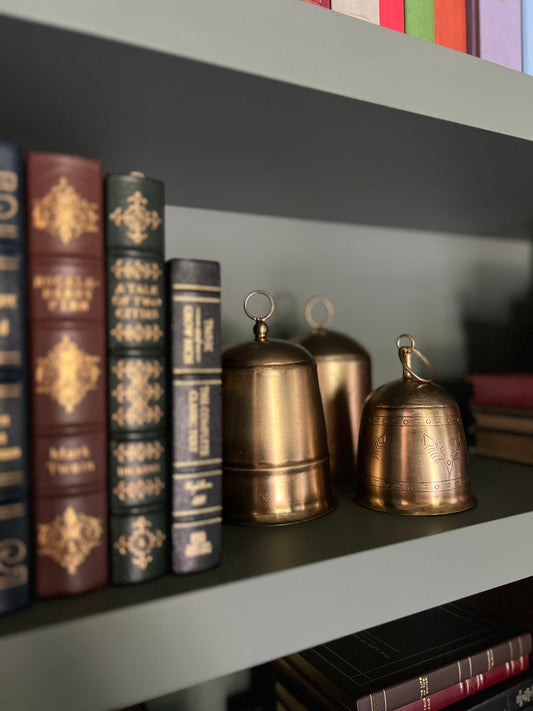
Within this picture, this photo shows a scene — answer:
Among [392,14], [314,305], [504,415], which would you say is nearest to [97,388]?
[392,14]

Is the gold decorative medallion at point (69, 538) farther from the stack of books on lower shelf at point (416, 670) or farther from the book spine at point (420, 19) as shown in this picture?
the book spine at point (420, 19)

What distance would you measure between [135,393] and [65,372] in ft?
0.16

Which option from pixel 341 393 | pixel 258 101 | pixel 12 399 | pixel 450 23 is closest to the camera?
pixel 12 399

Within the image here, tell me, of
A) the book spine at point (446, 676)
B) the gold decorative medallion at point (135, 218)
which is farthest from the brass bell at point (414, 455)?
the gold decorative medallion at point (135, 218)

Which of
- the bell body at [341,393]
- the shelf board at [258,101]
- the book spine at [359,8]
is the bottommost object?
the bell body at [341,393]

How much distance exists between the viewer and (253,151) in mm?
590

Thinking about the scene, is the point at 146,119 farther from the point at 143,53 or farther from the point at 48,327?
the point at 48,327

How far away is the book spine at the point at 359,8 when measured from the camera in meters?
0.48

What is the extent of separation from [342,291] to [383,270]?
0.09 meters

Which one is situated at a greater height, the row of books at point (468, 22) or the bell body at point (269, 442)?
the row of books at point (468, 22)

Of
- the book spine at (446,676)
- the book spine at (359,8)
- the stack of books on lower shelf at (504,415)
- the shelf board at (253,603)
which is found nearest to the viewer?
the shelf board at (253,603)

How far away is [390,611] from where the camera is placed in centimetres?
44

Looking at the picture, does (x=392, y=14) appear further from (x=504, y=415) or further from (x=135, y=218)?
(x=504, y=415)

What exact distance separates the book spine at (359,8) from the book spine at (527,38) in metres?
0.20
